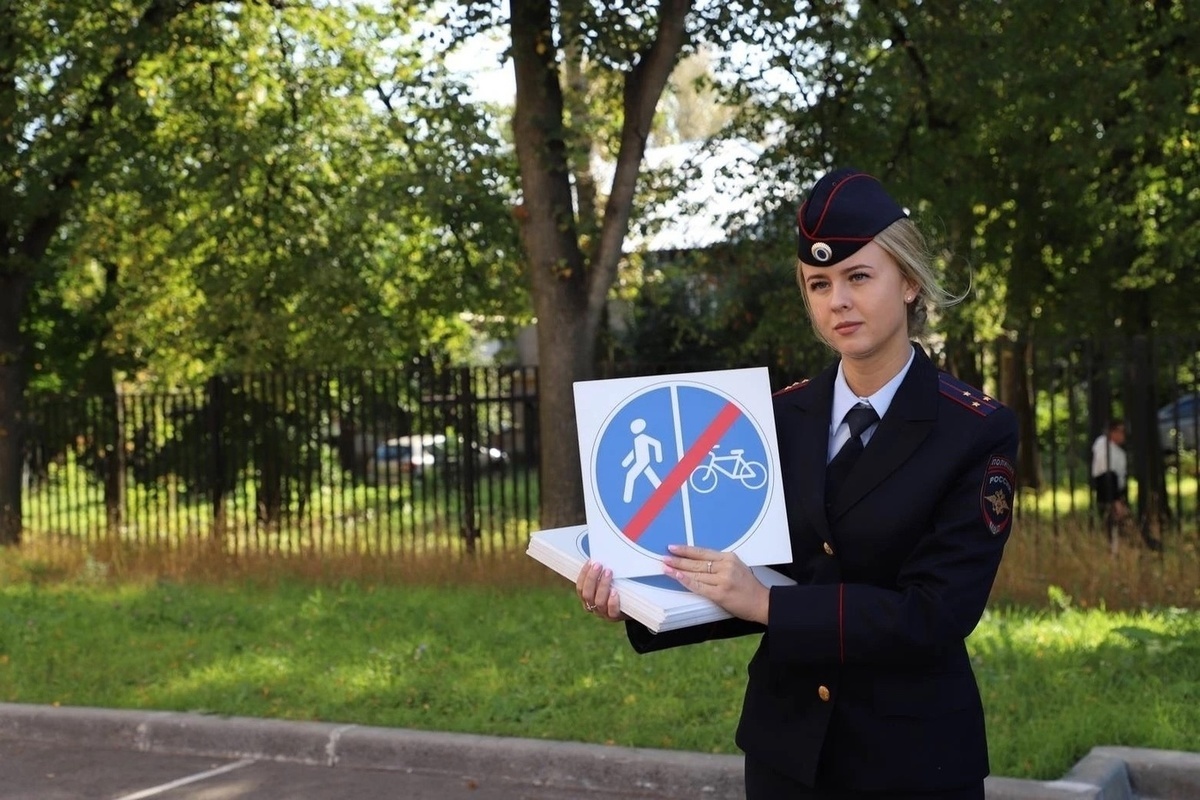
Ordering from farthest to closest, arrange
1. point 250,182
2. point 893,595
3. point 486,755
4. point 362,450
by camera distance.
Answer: point 250,182 → point 362,450 → point 486,755 → point 893,595

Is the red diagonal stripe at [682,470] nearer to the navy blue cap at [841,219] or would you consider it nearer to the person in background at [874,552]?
the person in background at [874,552]

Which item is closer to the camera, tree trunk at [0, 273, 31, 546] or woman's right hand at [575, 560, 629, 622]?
woman's right hand at [575, 560, 629, 622]

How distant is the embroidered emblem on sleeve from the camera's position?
2.43 m

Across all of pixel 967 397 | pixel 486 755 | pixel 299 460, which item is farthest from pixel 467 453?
pixel 967 397

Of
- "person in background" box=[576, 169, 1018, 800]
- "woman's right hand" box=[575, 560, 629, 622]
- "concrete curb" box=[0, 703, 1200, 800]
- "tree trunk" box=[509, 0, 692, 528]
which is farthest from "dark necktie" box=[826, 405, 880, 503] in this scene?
"tree trunk" box=[509, 0, 692, 528]

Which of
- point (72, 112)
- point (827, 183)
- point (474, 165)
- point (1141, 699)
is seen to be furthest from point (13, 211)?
point (827, 183)

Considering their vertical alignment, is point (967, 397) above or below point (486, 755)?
above

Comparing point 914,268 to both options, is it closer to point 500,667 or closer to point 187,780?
point 187,780

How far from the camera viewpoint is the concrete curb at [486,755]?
591 cm

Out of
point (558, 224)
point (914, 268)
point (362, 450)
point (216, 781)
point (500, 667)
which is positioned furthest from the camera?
point (362, 450)

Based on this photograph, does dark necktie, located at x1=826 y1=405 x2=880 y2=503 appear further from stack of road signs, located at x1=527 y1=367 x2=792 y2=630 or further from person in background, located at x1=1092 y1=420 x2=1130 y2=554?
person in background, located at x1=1092 y1=420 x2=1130 y2=554

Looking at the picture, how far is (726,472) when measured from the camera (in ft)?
8.34

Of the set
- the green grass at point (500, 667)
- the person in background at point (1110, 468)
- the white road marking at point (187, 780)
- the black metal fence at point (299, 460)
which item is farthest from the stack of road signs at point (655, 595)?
the person in background at point (1110, 468)

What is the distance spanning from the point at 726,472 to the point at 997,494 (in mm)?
463
